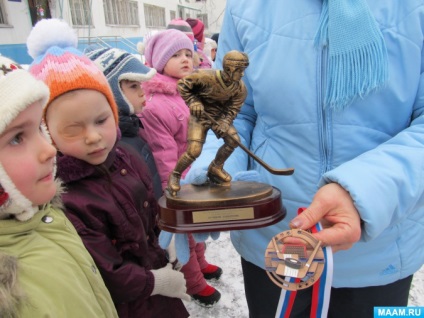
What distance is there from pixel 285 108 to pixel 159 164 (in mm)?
1404

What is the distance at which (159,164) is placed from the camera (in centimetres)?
231

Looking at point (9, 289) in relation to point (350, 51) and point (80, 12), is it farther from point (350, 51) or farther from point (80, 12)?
point (80, 12)

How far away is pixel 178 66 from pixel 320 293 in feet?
7.29

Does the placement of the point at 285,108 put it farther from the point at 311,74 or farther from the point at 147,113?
the point at 147,113

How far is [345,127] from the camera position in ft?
3.24

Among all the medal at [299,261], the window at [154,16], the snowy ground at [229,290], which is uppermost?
the window at [154,16]

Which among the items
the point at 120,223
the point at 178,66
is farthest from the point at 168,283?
the point at 178,66

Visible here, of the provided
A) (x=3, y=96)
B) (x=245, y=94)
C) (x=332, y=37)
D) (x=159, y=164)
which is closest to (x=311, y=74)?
(x=332, y=37)

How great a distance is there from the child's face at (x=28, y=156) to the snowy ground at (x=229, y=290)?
5.72ft

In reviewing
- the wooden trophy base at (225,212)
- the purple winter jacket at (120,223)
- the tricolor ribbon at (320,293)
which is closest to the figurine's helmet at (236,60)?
the wooden trophy base at (225,212)

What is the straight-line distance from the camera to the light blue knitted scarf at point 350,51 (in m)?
0.92

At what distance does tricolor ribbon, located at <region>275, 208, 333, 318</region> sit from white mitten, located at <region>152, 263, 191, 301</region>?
2.34ft

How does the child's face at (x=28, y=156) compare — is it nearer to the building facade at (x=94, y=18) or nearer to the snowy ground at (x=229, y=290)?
the snowy ground at (x=229, y=290)

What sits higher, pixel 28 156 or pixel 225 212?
pixel 28 156
